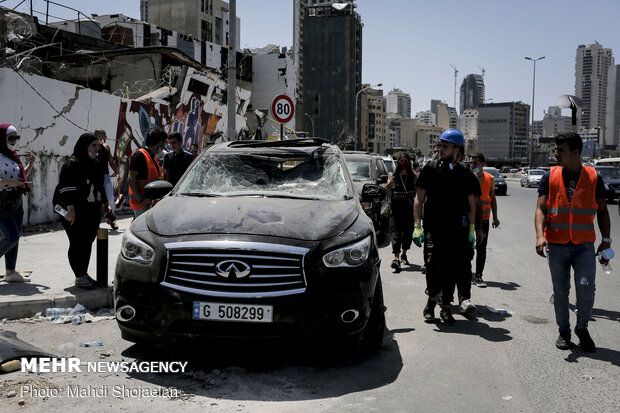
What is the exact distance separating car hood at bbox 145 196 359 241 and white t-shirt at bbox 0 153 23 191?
261cm

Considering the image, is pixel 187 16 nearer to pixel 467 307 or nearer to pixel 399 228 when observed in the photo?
pixel 399 228

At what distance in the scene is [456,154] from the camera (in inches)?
234

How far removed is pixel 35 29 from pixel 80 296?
72.7ft

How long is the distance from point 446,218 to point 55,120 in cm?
1022

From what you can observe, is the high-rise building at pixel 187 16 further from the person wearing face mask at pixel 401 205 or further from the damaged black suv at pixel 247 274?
the damaged black suv at pixel 247 274

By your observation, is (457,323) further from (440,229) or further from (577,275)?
(577,275)

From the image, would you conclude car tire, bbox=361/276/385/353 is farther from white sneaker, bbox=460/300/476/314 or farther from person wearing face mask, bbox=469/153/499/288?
person wearing face mask, bbox=469/153/499/288

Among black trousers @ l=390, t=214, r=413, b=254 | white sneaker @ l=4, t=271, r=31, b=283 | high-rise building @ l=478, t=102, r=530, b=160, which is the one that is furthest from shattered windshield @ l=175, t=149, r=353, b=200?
high-rise building @ l=478, t=102, r=530, b=160

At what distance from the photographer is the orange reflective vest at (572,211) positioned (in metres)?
4.99

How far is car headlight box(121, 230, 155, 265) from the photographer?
Result: 4.18 metres

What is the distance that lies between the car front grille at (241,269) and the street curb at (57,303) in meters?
2.53

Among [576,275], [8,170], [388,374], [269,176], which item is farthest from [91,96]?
[576,275]

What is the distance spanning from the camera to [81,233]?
642cm

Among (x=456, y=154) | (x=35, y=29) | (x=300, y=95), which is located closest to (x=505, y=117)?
(x=300, y=95)
